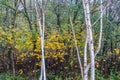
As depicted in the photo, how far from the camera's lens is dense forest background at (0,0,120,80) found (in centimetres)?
970

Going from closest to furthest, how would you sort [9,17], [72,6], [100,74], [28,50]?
[72,6] < [28,50] < [100,74] < [9,17]

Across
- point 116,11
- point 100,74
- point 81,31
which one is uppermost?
point 116,11

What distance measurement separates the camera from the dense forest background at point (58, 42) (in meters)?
9.70

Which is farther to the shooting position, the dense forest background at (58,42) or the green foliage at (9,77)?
the green foliage at (9,77)

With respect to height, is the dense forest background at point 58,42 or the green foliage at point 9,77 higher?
the dense forest background at point 58,42

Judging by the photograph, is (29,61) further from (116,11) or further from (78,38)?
(116,11)

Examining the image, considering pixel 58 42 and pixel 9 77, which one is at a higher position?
pixel 58 42

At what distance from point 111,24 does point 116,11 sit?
2.94 ft

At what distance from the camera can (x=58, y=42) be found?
10016 millimetres

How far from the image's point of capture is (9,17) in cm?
1217

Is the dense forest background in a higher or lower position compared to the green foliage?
higher

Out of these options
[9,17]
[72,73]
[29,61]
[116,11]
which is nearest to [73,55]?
[72,73]

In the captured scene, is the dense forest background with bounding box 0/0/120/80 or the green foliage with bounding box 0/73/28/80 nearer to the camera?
the dense forest background with bounding box 0/0/120/80

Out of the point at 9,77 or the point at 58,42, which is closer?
the point at 58,42
